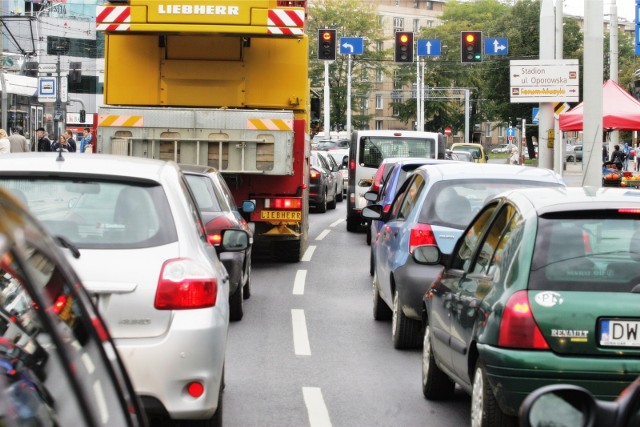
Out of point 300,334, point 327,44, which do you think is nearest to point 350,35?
point 327,44

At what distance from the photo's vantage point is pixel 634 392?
286 cm

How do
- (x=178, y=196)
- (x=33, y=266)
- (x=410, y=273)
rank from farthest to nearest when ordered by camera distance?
(x=410, y=273) → (x=178, y=196) → (x=33, y=266)

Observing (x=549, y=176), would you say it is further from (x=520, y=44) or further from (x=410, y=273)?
(x=520, y=44)

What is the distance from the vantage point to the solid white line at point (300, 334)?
10.1 m

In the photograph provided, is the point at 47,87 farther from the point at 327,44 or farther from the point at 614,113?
the point at 614,113

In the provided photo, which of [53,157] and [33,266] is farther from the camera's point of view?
[53,157]

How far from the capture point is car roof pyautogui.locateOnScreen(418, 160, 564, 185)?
10.1 m

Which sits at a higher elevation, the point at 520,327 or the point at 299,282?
the point at 520,327

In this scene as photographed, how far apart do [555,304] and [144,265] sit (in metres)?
1.97

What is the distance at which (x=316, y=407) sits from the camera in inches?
307

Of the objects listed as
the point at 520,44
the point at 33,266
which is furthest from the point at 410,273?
the point at 520,44

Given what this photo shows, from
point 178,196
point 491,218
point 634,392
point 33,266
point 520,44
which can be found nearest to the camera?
point 33,266

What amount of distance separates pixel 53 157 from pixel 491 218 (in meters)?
2.51

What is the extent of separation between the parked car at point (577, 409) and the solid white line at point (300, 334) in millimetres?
6936
